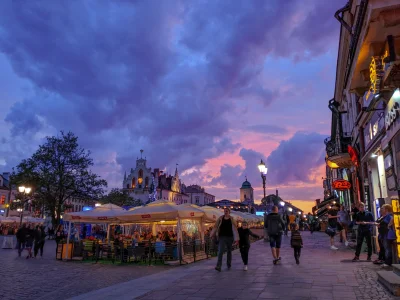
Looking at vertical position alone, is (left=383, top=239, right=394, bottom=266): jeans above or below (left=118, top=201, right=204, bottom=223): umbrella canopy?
below

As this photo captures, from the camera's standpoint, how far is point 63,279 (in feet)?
35.2

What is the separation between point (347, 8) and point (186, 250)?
14173mm

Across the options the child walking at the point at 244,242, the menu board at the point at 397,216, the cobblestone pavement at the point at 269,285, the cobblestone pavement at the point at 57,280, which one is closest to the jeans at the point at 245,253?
the child walking at the point at 244,242

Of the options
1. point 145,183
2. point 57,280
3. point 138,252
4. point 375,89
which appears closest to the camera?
point 375,89

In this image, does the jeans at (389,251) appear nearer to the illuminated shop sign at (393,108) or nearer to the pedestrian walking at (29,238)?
the illuminated shop sign at (393,108)

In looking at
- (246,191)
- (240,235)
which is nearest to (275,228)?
(240,235)

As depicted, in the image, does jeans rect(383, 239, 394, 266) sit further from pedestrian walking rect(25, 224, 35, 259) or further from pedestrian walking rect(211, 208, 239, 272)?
→ pedestrian walking rect(25, 224, 35, 259)

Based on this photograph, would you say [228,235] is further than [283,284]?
Yes

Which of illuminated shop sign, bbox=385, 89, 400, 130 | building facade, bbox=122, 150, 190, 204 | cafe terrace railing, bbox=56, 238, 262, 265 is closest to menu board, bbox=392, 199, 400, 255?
illuminated shop sign, bbox=385, 89, 400, 130

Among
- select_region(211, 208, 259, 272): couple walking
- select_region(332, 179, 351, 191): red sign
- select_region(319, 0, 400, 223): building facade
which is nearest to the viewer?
select_region(319, 0, 400, 223): building facade

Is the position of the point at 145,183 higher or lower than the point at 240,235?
higher

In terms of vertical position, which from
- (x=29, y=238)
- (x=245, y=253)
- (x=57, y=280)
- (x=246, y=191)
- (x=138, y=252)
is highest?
(x=246, y=191)

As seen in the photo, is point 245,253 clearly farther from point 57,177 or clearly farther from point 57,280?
point 57,177

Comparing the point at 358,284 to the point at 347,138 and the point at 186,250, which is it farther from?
the point at 347,138
